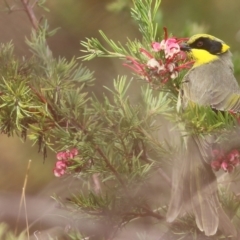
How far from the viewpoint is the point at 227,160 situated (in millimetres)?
671

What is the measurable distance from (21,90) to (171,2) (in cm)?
75

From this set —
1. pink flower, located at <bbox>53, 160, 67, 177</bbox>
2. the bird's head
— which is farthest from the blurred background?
pink flower, located at <bbox>53, 160, 67, 177</bbox>

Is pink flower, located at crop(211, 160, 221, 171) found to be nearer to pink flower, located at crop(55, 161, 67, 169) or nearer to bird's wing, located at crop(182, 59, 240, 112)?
bird's wing, located at crop(182, 59, 240, 112)

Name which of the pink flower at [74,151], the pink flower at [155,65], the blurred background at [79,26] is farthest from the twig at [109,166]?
the blurred background at [79,26]

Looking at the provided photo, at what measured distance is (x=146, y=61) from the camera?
2.17 ft

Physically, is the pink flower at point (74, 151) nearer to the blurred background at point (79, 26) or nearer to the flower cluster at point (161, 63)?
the flower cluster at point (161, 63)

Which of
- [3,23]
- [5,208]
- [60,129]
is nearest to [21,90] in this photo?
[60,129]

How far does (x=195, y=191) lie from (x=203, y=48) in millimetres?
217

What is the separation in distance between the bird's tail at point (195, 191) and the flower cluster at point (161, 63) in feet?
0.29

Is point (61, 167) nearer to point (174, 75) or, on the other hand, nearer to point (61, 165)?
point (61, 165)

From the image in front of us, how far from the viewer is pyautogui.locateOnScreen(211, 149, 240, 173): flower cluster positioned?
2.20 ft

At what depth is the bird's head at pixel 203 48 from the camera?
0.78 metres

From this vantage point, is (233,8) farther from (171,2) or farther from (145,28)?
(145,28)

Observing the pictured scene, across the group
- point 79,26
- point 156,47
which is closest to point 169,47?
point 156,47
